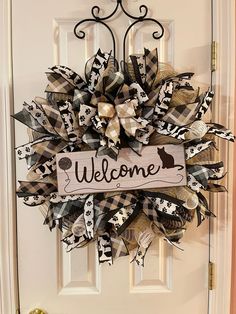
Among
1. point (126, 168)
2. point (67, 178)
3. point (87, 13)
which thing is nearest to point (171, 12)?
point (87, 13)

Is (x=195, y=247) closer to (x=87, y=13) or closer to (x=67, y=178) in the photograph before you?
(x=67, y=178)

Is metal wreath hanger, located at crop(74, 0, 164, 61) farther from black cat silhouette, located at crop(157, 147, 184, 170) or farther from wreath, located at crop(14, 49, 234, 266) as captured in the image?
black cat silhouette, located at crop(157, 147, 184, 170)

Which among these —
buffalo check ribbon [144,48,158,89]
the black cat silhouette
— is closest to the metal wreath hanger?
buffalo check ribbon [144,48,158,89]

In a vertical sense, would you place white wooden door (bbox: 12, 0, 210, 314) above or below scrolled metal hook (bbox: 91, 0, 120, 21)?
below

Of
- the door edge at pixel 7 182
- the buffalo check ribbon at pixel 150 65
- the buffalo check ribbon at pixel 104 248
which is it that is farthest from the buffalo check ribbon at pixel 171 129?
the door edge at pixel 7 182

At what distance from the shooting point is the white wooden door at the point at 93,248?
4.06 ft

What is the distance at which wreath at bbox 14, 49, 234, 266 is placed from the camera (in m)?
1.14

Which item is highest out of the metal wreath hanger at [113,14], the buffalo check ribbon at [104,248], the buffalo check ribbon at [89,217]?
the metal wreath hanger at [113,14]

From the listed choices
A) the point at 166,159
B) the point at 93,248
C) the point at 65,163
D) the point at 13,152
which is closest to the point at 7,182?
the point at 13,152

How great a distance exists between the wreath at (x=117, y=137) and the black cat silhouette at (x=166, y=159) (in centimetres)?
3

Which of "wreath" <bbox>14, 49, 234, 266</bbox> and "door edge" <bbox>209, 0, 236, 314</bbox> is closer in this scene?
"wreath" <bbox>14, 49, 234, 266</bbox>

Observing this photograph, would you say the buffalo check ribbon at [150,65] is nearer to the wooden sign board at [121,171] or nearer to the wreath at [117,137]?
the wreath at [117,137]

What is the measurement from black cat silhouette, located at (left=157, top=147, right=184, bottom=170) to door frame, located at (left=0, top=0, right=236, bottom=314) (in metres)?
0.21

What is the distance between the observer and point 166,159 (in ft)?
3.88
